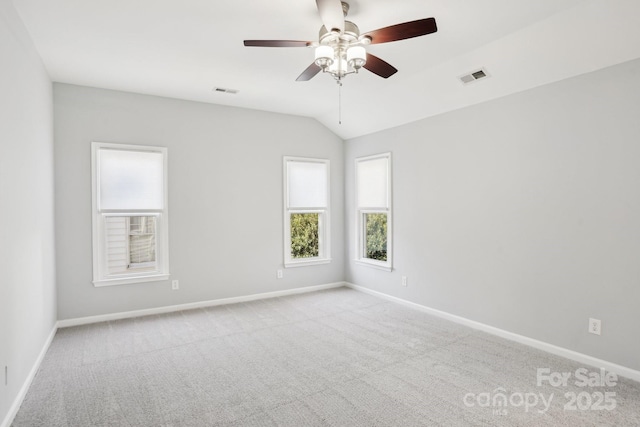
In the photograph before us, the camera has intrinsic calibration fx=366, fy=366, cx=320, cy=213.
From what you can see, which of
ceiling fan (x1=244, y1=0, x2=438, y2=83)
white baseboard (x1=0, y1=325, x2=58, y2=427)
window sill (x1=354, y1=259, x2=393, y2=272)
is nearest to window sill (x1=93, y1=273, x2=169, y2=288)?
white baseboard (x1=0, y1=325, x2=58, y2=427)

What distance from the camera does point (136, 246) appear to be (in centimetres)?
471

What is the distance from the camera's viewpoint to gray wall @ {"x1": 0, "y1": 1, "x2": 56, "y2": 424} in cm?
237

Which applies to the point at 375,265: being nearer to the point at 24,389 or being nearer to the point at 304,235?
the point at 304,235

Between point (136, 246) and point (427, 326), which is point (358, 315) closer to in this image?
point (427, 326)

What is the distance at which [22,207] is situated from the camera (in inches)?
110

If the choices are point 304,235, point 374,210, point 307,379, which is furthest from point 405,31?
point 304,235

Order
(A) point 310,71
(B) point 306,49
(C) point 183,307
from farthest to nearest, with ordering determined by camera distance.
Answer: (C) point 183,307 → (B) point 306,49 → (A) point 310,71

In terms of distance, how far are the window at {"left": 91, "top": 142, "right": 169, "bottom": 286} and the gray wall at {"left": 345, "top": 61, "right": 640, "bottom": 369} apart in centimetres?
326

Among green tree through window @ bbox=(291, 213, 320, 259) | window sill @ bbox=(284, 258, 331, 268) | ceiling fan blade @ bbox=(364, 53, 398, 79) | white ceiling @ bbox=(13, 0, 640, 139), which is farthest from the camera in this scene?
green tree through window @ bbox=(291, 213, 320, 259)

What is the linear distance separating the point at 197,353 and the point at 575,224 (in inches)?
143

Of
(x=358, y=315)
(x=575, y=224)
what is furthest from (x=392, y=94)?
(x=358, y=315)

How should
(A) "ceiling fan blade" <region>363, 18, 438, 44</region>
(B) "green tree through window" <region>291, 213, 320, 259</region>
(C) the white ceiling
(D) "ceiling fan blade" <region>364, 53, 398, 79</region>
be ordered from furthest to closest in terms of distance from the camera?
(B) "green tree through window" <region>291, 213, 320, 259</region> < (D) "ceiling fan blade" <region>364, 53, 398, 79</region> < (C) the white ceiling < (A) "ceiling fan blade" <region>363, 18, 438, 44</region>

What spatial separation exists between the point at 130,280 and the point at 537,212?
464 cm

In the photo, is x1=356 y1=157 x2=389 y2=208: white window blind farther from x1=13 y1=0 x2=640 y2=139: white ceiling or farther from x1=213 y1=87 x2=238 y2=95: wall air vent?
x1=213 y1=87 x2=238 y2=95: wall air vent
